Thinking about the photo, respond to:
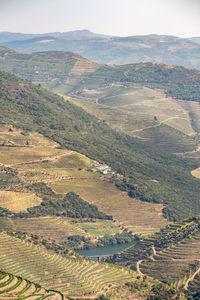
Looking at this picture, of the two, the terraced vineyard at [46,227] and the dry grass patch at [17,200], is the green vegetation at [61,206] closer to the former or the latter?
the dry grass patch at [17,200]

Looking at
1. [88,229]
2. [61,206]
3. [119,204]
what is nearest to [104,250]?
[88,229]

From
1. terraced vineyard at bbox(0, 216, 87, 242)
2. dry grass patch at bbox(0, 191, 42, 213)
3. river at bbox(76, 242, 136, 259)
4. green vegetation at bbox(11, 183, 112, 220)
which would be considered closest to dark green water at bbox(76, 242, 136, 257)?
river at bbox(76, 242, 136, 259)

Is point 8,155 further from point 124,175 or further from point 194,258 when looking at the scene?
point 194,258

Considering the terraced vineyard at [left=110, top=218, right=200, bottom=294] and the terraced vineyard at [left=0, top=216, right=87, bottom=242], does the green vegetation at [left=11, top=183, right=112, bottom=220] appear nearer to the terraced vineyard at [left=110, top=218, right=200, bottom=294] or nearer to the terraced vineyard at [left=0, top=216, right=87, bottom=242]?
the terraced vineyard at [left=0, top=216, right=87, bottom=242]

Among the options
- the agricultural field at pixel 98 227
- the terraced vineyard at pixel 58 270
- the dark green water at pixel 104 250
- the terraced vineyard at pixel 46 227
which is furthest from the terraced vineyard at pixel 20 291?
the agricultural field at pixel 98 227

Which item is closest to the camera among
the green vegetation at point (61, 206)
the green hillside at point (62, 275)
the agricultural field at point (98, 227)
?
the green hillside at point (62, 275)
